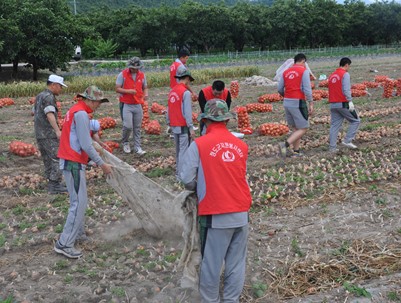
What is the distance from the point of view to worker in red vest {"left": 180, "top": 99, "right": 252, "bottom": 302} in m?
3.55

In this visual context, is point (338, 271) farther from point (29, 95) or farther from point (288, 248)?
point (29, 95)

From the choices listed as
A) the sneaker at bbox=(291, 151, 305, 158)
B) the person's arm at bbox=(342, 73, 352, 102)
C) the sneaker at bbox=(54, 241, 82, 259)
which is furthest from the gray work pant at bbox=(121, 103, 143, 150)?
the sneaker at bbox=(54, 241, 82, 259)

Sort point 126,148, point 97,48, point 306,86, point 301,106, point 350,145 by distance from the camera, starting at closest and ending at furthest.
Answer: point 306,86 → point 301,106 → point 350,145 → point 126,148 → point 97,48

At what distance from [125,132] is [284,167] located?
311 centimetres

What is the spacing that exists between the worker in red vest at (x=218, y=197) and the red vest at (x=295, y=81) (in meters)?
4.60

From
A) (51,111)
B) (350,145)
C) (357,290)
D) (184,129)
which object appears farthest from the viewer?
(350,145)

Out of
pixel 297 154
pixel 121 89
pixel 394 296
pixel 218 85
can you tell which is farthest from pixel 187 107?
pixel 394 296

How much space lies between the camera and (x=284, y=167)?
7914 millimetres

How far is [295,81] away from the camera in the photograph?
7977mm

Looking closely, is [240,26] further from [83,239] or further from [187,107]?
[83,239]

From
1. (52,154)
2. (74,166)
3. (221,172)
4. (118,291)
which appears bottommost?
(118,291)

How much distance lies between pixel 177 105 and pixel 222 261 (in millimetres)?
3676

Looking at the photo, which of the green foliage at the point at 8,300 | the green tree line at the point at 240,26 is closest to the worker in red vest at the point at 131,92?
the green foliage at the point at 8,300

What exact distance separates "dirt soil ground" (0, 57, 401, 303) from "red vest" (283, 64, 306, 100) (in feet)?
3.91
